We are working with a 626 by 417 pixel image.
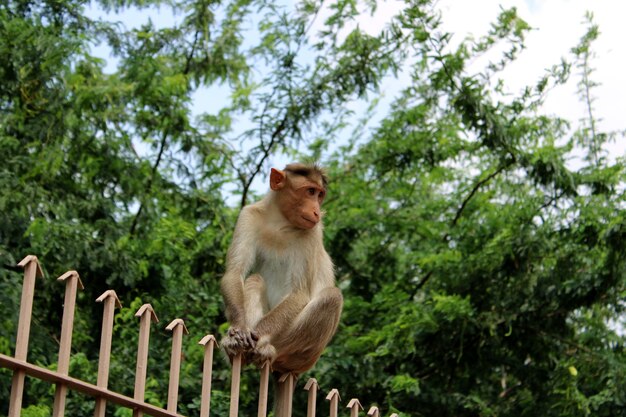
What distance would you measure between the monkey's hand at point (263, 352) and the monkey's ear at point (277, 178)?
1.23 meters

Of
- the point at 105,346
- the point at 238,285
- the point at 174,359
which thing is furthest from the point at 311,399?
the point at 238,285

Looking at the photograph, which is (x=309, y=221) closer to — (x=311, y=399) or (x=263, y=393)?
(x=311, y=399)

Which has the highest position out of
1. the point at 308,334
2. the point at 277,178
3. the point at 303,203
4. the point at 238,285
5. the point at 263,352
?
the point at 277,178

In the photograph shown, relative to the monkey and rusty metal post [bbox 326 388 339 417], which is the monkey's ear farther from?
rusty metal post [bbox 326 388 339 417]

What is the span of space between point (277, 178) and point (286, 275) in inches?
24.2

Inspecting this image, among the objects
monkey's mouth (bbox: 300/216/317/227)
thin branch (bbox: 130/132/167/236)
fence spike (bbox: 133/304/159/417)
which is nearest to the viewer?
fence spike (bbox: 133/304/159/417)

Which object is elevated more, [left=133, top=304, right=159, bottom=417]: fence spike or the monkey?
the monkey

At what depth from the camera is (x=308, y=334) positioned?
551 centimetres

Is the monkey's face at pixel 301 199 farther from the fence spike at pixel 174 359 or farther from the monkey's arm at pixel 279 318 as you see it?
the fence spike at pixel 174 359

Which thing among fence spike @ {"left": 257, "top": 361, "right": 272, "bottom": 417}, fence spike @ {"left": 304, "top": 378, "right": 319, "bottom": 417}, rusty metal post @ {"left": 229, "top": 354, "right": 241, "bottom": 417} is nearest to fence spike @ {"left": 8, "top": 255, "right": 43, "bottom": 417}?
rusty metal post @ {"left": 229, "top": 354, "right": 241, "bottom": 417}

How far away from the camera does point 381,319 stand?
10383mm

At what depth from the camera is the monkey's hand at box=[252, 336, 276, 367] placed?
5.24 metres

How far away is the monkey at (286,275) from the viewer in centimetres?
553

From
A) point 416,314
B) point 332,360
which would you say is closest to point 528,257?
point 416,314
